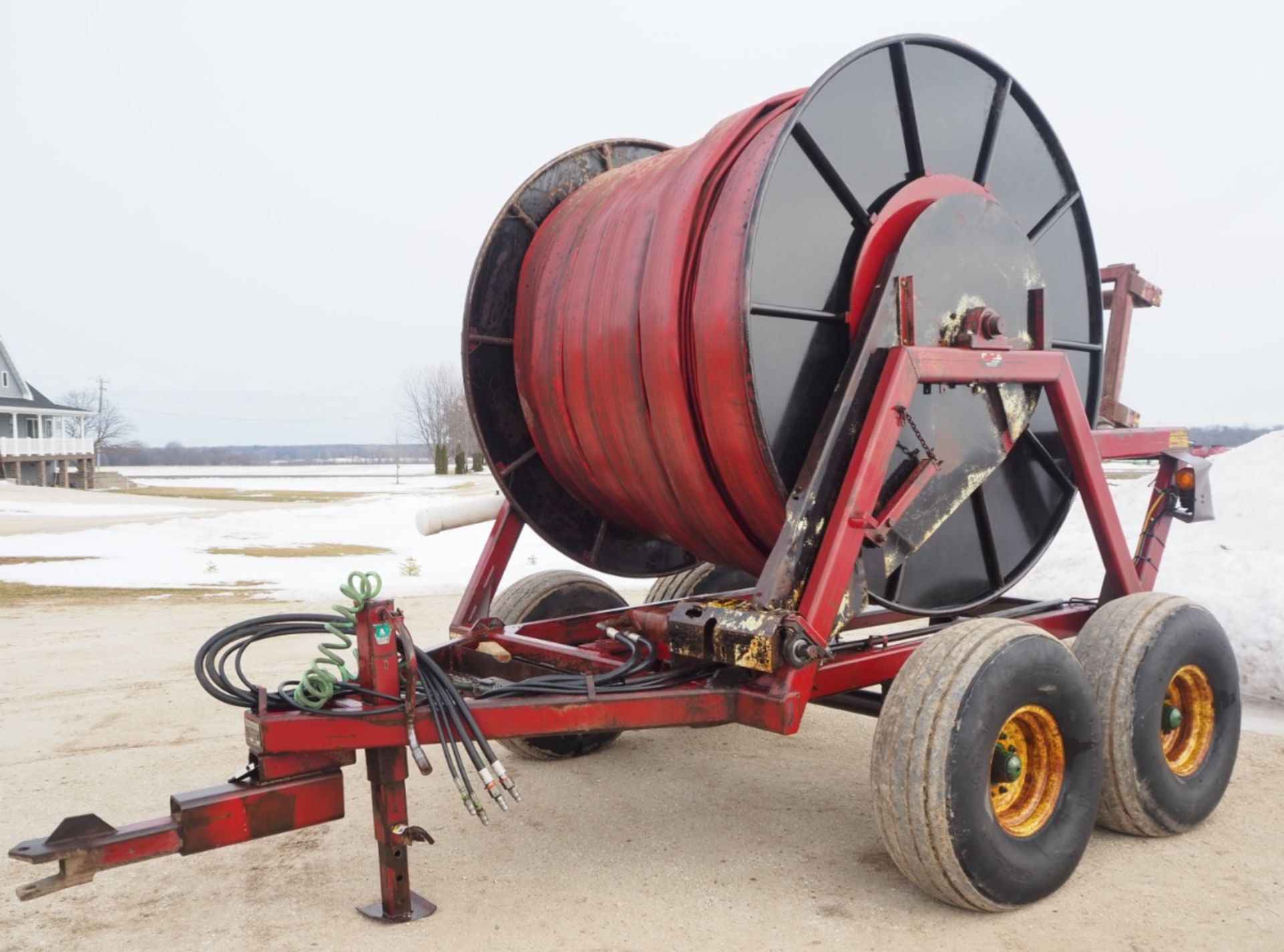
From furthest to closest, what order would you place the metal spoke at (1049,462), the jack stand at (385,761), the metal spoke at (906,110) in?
the metal spoke at (1049,462), the metal spoke at (906,110), the jack stand at (385,761)

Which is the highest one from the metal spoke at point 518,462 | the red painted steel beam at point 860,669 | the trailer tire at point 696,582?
the metal spoke at point 518,462

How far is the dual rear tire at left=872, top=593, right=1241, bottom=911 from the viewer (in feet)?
12.3

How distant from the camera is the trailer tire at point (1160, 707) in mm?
4480

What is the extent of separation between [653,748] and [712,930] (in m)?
2.43

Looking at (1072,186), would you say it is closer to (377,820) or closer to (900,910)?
(900,910)

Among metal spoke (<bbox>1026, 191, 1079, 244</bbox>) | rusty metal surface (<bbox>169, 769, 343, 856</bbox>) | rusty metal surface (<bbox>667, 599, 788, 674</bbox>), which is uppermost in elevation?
metal spoke (<bbox>1026, 191, 1079, 244</bbox>)

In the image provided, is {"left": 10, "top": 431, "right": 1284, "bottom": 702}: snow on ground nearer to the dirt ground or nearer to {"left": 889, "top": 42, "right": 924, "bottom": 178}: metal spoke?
the dirt ground

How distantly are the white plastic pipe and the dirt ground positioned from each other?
1340 mm

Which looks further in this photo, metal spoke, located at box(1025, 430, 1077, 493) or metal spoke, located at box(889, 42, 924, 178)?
metal spoke, located at box(1025, 430, 1077, 493)

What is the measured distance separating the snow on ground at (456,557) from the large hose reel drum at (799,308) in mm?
3427

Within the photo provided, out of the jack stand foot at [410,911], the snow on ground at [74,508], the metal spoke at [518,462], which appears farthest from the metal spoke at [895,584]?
the snow on ground at [74,508]

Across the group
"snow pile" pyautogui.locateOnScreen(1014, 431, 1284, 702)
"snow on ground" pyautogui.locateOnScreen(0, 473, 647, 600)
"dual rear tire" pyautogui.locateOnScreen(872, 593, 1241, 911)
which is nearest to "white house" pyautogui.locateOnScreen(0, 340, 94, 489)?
"snow on ground" pyautogui.locateOnScreen(0, 473, 647, 600)

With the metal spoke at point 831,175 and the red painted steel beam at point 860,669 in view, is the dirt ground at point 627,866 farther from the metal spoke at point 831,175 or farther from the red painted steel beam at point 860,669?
the metal spoke at point 831,175

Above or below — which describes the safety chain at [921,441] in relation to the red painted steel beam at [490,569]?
above
